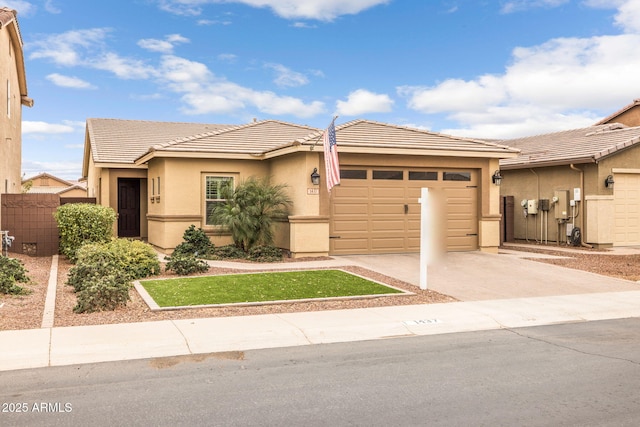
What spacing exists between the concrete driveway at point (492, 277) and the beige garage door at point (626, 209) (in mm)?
6501

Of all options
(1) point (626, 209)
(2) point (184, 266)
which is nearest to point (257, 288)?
(2) point (184, 266)

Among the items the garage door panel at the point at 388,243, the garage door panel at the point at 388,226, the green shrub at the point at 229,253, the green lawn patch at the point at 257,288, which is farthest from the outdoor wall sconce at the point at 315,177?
the green lawn patch at the point at 257,288

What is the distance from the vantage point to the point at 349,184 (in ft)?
57.2

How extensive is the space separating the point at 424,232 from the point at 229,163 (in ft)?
29.8

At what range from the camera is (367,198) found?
17.6 metres

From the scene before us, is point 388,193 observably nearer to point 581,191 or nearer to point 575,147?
point 581,191

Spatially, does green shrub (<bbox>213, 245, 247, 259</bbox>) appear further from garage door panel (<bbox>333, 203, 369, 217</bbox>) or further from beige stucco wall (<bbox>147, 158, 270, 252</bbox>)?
garage door panel (<bbox>333, 203, 369, 217</bbox>)

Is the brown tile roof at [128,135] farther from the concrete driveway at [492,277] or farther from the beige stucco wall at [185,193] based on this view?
the concrete driveway at [492,277]

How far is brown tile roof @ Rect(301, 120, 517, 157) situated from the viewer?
1728 centimetres

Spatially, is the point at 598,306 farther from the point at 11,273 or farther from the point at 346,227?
the point at 11,273

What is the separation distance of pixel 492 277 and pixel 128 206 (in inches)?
650

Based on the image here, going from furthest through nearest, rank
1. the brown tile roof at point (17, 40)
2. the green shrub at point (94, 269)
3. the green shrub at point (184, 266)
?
the brown tile roof at point (17, 40) < the green shrub at point (184, 266) < the green shrub at point (94, 269)

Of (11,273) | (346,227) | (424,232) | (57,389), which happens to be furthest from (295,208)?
(57,389)

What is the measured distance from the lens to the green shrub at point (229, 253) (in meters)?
17.1
